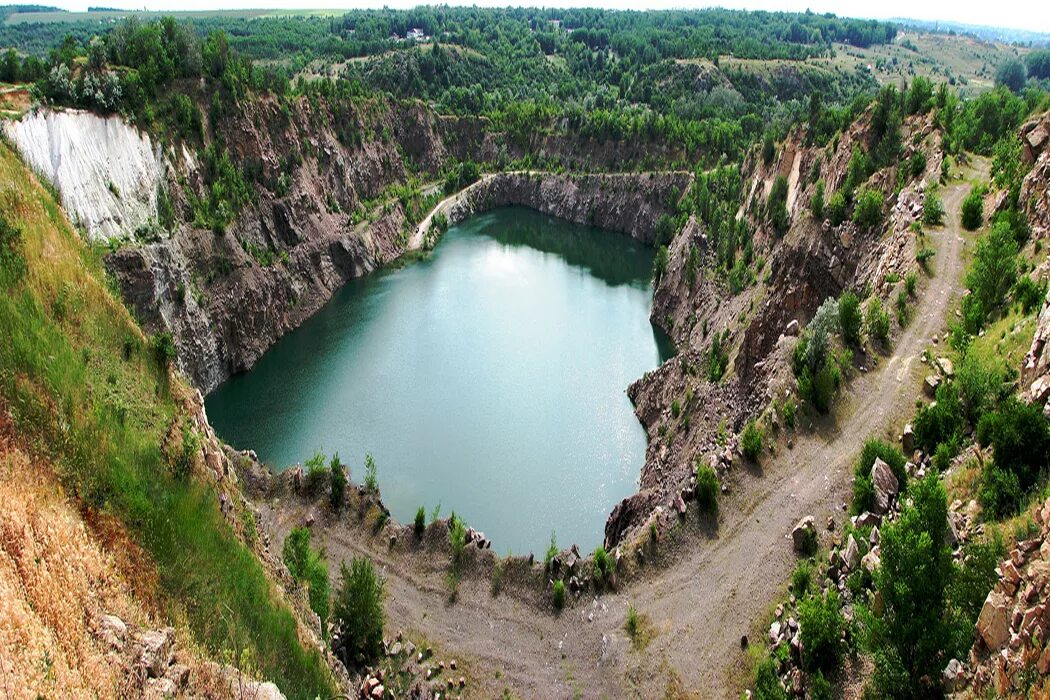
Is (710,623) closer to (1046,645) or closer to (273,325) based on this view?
(1046,645)

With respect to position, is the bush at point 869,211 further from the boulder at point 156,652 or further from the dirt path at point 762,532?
the boulder at point 156,652

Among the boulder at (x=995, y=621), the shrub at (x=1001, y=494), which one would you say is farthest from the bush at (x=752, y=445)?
the boulder at (x=995, y=621)

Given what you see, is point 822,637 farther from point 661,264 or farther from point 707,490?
point 661,264

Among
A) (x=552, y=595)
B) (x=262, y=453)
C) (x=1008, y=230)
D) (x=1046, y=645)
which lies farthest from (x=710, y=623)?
(x=262, y=453)

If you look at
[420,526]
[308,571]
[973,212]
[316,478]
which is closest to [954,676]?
[308,571]

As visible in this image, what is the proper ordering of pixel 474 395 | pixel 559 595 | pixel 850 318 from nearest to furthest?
pixel 559 595, pixel 850 318, pixel 474 395
